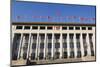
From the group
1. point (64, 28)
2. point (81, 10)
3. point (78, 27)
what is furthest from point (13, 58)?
point (81, 10)

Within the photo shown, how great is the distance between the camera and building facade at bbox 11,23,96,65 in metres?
2.55

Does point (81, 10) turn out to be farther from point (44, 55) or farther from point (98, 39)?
point (44, 55)

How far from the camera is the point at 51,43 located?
2674 mm

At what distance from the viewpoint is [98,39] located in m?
2.95

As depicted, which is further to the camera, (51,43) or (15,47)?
(51,43)

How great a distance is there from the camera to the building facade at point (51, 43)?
8.38ft

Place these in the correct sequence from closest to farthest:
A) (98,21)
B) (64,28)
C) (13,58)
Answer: (13,58)
(64,28)
(98,21)

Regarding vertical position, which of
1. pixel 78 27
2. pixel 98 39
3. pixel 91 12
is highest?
pixel 91 12

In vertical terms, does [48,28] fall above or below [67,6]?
below

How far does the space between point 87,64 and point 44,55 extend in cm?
70

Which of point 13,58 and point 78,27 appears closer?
point 13,58

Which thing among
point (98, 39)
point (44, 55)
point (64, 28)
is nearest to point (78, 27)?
point (64, 28)

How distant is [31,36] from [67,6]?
69 centimetres

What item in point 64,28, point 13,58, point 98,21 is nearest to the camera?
point 13,58
